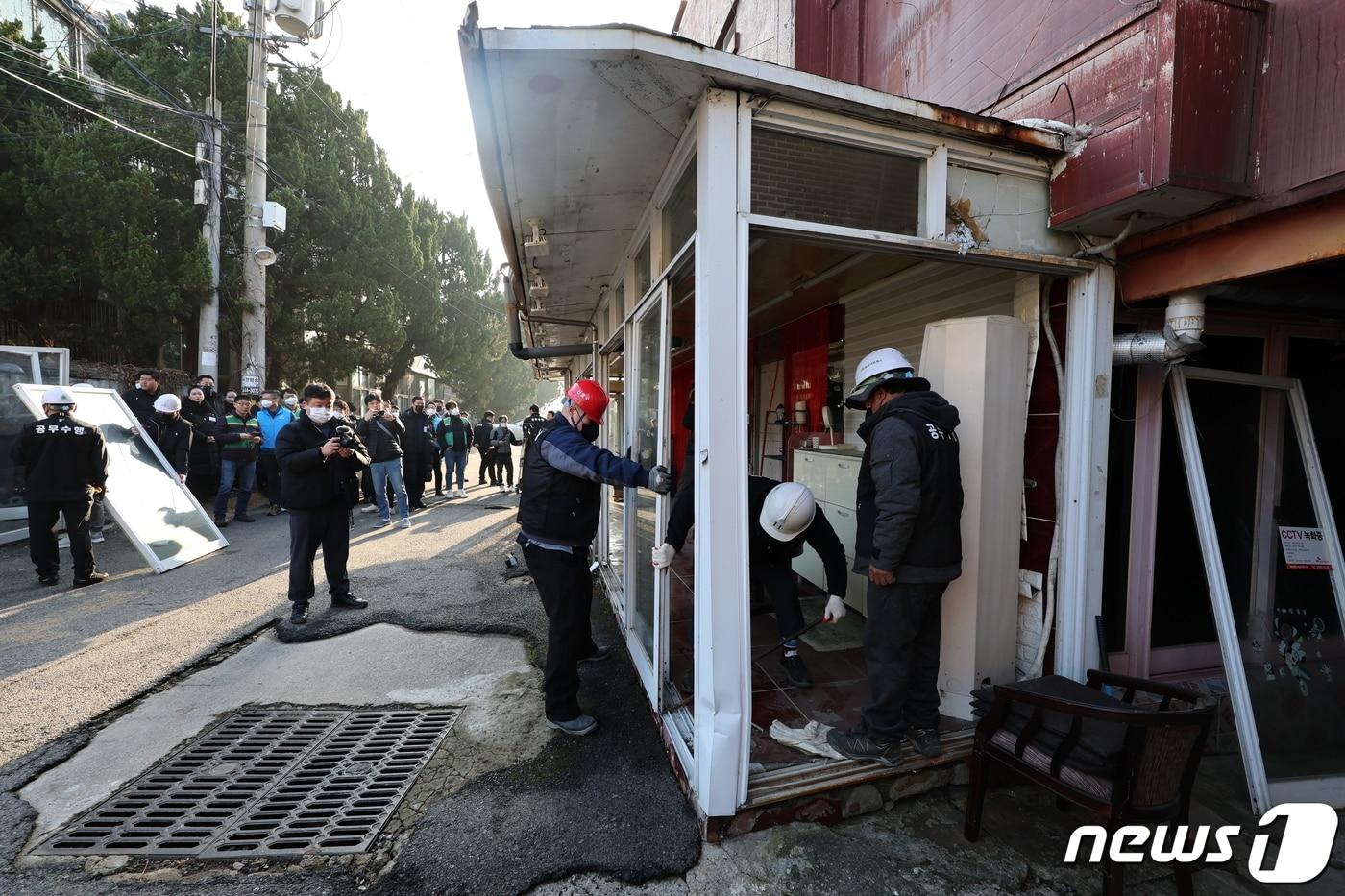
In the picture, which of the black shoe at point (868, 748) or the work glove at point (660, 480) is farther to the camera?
the work glove at point (660, 480)

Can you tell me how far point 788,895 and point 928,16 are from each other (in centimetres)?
575

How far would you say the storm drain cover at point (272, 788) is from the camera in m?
2.35

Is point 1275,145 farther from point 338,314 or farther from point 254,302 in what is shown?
point 338,314

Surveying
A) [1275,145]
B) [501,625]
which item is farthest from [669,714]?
[1275,145]

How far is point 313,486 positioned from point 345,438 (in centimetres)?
45

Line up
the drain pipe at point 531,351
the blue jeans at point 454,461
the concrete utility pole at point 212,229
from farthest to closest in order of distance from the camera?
the blue jeans at point 454,461 → the concrete utility pole at point 212,229 → the drain pipe at point 531,351

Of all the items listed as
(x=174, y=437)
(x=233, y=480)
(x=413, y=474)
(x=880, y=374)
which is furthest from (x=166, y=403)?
(x=880, y=374)

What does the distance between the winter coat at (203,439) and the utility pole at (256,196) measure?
240cm

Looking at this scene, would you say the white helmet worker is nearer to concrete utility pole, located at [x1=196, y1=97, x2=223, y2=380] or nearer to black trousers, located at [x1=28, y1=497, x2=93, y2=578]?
black trousers, located at [x1=28, y1=497, x2=93, y2=578]

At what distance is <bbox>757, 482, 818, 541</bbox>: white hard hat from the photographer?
3385 mm

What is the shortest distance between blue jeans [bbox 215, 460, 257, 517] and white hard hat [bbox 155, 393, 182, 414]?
1.07 meters

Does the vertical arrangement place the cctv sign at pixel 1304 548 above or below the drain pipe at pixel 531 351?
below

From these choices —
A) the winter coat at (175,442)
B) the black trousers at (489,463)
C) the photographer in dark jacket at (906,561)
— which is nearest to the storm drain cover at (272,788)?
the photographer in dark jacket at (906,561)

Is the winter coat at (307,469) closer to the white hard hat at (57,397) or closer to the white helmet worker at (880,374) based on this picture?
the white hard hat at (57,397)
